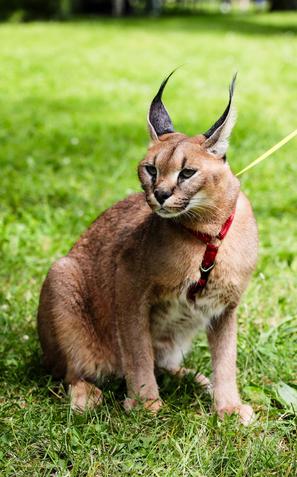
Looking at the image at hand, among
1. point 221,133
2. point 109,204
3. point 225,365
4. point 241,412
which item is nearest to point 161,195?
point 221,133

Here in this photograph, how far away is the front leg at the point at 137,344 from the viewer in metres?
3.40

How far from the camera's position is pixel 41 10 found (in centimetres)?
2222

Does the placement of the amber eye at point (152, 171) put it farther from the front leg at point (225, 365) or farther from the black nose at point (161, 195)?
the front leg at point (225, 365)

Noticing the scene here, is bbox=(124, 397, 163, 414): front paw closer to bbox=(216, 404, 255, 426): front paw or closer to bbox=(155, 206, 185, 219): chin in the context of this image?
bbox=(216, 404, 255, 426): front paw

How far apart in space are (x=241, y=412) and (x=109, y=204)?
301 cm

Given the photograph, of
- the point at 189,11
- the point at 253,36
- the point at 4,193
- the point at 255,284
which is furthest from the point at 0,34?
the point at 255,284

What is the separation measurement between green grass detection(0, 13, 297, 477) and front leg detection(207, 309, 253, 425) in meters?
0.10

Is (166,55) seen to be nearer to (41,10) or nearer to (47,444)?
(41,10)

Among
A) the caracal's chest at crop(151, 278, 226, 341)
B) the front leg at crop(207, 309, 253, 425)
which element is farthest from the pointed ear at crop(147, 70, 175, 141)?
the front leg at crop(207, 309, 253, 425)

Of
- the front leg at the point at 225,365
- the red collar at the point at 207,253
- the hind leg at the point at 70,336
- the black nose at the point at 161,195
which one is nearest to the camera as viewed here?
the black nose at the point at 161,195

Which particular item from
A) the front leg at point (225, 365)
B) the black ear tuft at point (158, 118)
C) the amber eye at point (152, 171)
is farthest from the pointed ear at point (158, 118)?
the front leg at point (225, 365)

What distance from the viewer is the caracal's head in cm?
302

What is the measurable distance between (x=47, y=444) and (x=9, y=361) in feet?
2.79

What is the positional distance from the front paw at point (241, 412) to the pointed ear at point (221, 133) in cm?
115
